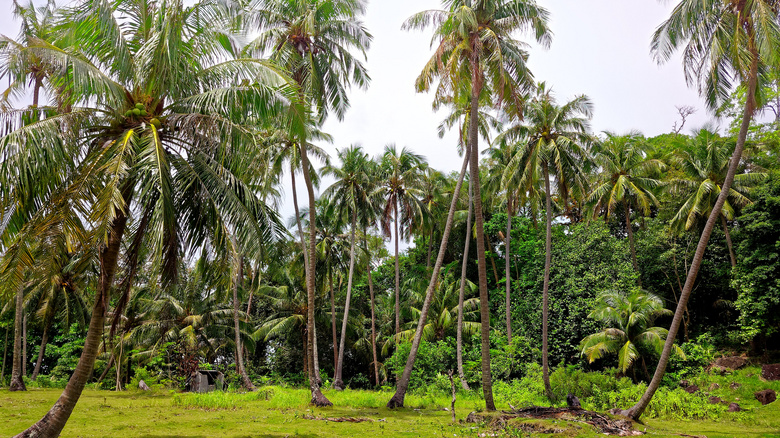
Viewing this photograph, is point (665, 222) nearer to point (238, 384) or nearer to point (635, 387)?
point (635, 387)

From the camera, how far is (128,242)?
9.37m

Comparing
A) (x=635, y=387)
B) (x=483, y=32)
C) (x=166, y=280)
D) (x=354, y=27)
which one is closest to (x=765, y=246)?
(x=635, y=387)

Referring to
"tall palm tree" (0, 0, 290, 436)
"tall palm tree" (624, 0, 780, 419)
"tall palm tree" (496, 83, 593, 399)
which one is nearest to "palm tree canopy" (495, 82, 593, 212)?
"tall palm tree" (496, 83, 593, 399)

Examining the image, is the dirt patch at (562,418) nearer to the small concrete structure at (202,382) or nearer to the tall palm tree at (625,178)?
the small concrete structure at (202,382)

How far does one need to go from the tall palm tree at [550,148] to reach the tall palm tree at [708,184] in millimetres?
5922

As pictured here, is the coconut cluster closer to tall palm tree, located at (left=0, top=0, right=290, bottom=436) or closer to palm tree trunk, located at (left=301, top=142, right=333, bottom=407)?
tall palm tree, located at (left=0, top=0, right=290, bottom=436)

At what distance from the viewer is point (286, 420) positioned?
13219mm

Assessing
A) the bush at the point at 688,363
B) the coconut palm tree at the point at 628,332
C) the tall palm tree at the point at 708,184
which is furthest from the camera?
the tall palm tree at the point at 708,184

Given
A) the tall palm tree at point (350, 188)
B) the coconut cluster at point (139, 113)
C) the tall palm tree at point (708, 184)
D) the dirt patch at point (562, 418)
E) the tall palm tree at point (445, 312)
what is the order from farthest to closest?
1. the tall palm tree at point (445, 312)
2. the tall palm tree at point (350, 188)
3. the tall palm tree at point (708, 184)
4. the dirt patch at point (562, 418)
5. the coconut cluster at point (139, 113)

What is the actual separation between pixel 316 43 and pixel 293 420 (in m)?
12.0

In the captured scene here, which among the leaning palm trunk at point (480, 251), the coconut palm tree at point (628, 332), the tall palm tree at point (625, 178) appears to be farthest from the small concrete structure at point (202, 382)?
the tall palm tree at point (625, 178)

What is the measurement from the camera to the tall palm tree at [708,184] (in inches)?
901

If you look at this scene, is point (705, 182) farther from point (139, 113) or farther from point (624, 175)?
point (139, 113)

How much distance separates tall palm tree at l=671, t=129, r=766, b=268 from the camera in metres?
22.9
